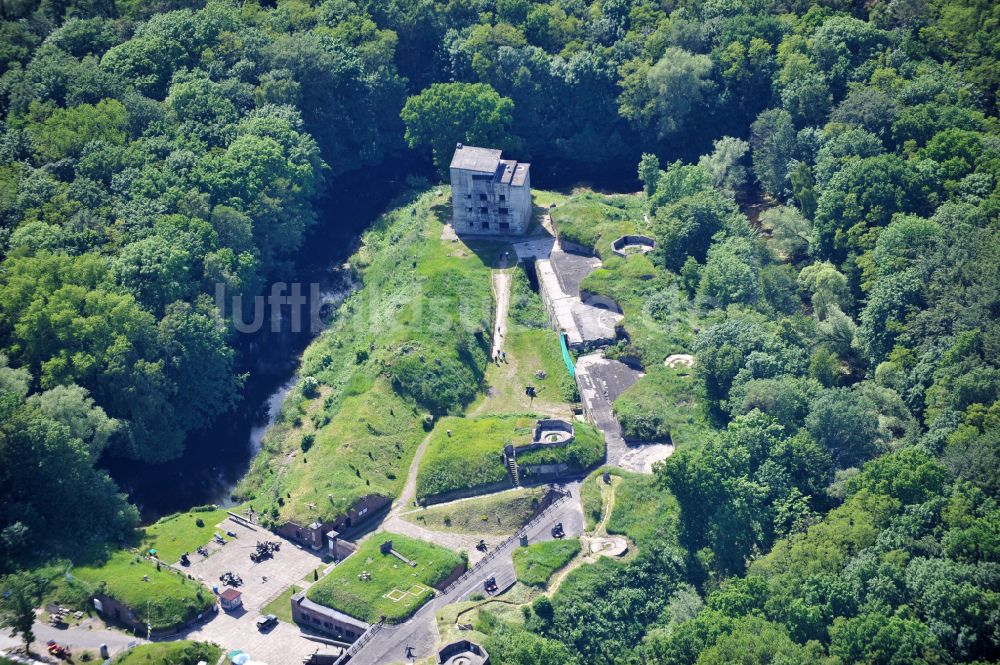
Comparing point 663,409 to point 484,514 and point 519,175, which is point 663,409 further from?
point 519,175

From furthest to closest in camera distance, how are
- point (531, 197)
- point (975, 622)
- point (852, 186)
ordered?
point (531, 197), point (852, 186), point (975, 622)

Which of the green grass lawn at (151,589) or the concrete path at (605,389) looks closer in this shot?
the green grass lawn at (151,589)

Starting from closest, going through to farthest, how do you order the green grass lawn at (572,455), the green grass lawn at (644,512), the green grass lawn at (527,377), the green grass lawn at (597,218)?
the green grass lawn at (644,512) < the green grass lawn at (572,455) < the green grass lawn at (527,377) < the green grass lawn at (597,218)

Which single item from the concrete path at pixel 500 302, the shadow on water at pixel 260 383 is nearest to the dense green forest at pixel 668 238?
the shadow on water at pixel 260 383

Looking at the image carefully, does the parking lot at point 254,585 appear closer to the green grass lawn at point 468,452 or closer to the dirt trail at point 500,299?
the green grass lawn at point 468,452

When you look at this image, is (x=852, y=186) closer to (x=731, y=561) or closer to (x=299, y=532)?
(x=731, y=561)

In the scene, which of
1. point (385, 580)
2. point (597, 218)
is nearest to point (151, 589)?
point (385, 580)

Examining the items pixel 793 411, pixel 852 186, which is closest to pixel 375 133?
pixel 852 186
